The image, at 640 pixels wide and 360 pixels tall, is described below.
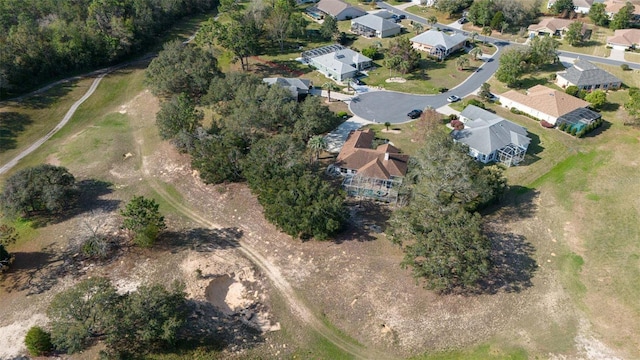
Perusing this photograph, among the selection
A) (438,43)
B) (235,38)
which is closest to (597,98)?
(438,43)

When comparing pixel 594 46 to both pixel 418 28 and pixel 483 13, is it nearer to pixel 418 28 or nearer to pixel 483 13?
pixel 483 13

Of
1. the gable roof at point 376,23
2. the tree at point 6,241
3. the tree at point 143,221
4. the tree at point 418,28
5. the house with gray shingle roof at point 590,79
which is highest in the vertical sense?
the gable roof at point 376,23

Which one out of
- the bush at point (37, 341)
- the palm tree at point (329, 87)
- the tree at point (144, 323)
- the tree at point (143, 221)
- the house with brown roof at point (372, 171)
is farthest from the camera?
the palm tree at point (329, 87)

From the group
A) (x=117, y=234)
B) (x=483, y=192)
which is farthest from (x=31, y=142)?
(x=483, y=192)

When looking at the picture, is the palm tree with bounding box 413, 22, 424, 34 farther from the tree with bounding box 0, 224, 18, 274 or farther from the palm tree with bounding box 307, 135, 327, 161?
the tree with bounding box 0, 224, 18, 274

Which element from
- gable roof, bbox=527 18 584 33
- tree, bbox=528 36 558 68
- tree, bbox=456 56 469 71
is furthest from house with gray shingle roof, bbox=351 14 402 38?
tree, bbox=528 36 558 68

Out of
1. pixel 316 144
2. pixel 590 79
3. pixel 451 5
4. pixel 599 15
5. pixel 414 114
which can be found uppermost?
pixel 451 5

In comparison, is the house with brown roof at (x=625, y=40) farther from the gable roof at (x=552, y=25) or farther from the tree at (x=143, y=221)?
the tree at (x=143, y=221)

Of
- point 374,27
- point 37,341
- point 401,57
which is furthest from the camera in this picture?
point 374,27

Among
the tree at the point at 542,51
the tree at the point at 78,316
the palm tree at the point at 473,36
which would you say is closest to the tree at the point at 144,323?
the tree at the point at 78,316
